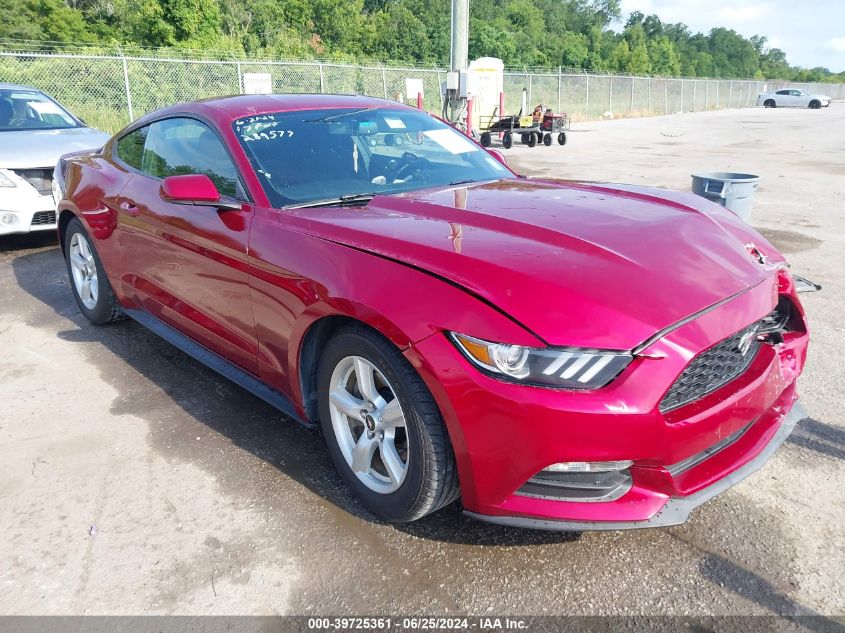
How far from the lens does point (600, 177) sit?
1254 cm

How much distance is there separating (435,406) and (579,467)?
51cm

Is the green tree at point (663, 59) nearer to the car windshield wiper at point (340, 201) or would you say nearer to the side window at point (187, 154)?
the side window at point (187, 154)

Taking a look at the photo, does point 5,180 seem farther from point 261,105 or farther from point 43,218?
point 261,105

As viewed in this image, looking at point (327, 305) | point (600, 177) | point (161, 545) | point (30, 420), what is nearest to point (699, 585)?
point (327, 305)

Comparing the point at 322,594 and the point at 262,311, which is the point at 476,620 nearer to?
the point at 322,594

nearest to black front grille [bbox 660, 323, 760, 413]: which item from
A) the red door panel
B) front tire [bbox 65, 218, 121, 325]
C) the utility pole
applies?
the red door panel

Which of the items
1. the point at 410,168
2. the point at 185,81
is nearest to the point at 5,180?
the point at 410,168

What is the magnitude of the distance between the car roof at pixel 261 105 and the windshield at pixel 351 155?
2.6 inches

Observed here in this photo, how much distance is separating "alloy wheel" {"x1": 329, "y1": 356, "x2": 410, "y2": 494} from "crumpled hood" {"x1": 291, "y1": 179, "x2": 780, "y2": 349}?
1.45ft

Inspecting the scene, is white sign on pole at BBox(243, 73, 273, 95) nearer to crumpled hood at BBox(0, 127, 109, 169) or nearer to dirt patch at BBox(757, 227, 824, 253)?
crumpled hood at BBox(0, 127, 109, 169)

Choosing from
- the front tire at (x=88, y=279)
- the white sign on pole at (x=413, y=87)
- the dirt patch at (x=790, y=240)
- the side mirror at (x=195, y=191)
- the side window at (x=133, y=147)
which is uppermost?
the white sign on pole at (x=413, y=87)

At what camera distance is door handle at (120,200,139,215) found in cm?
396

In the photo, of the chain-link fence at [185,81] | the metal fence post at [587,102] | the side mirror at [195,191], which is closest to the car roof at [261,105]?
the side mirror at [195,191]

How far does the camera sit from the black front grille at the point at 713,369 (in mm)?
2092
